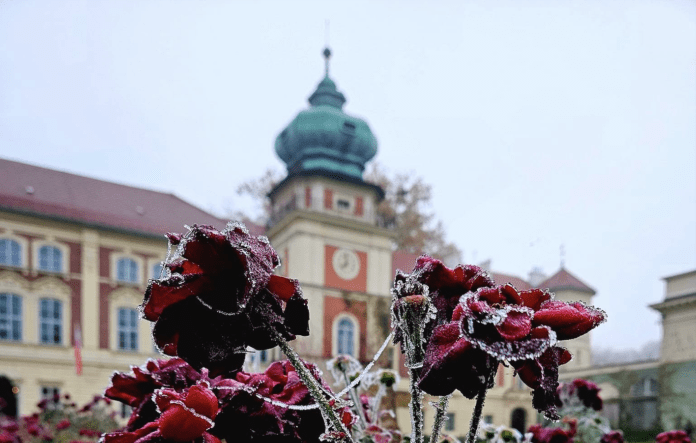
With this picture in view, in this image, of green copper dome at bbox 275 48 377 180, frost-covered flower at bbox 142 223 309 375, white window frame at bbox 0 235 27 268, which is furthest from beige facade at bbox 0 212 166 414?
frost-covered flower at bbox 142 223 309 375

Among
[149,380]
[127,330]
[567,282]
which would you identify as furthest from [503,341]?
[567,282]

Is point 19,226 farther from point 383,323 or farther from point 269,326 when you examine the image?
point 269,326

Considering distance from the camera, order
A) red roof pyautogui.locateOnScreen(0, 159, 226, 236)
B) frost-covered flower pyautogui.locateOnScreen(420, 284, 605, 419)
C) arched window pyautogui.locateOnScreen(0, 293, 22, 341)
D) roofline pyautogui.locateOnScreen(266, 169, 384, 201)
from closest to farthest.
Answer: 1. frost-covered flower pyautogui.locateOnScreen(420, 284, 605, 419)
2. arched window pyautogui.locateOnScreen(0, 293, 22, 341)
3. red roof pyautogui.locateOnScreen(0, 159, 226, 236)
4. roofline pyautogui.locateOnScreen(266, 169, 384, 201)

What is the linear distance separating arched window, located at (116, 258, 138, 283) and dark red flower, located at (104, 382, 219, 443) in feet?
58.7

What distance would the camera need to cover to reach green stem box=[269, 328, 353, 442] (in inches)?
23.6

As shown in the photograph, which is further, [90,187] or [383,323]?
[90,187]

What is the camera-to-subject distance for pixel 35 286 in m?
15.6

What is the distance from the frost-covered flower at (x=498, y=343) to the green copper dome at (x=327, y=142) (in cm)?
1829

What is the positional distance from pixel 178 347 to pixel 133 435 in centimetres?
14

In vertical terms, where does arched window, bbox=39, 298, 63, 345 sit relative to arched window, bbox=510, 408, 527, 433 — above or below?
above

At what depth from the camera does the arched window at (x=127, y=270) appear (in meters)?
16.9

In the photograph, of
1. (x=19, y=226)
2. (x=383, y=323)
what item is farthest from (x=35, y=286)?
(x=383, y=323)

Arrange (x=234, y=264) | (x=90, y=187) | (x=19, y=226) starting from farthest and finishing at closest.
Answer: (x=90, y=187) → (x=19, y=226) → (x=234, y=264)

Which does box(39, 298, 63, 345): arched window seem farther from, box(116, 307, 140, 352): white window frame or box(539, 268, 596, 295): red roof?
box(539, 268, 596, 295): red roof
